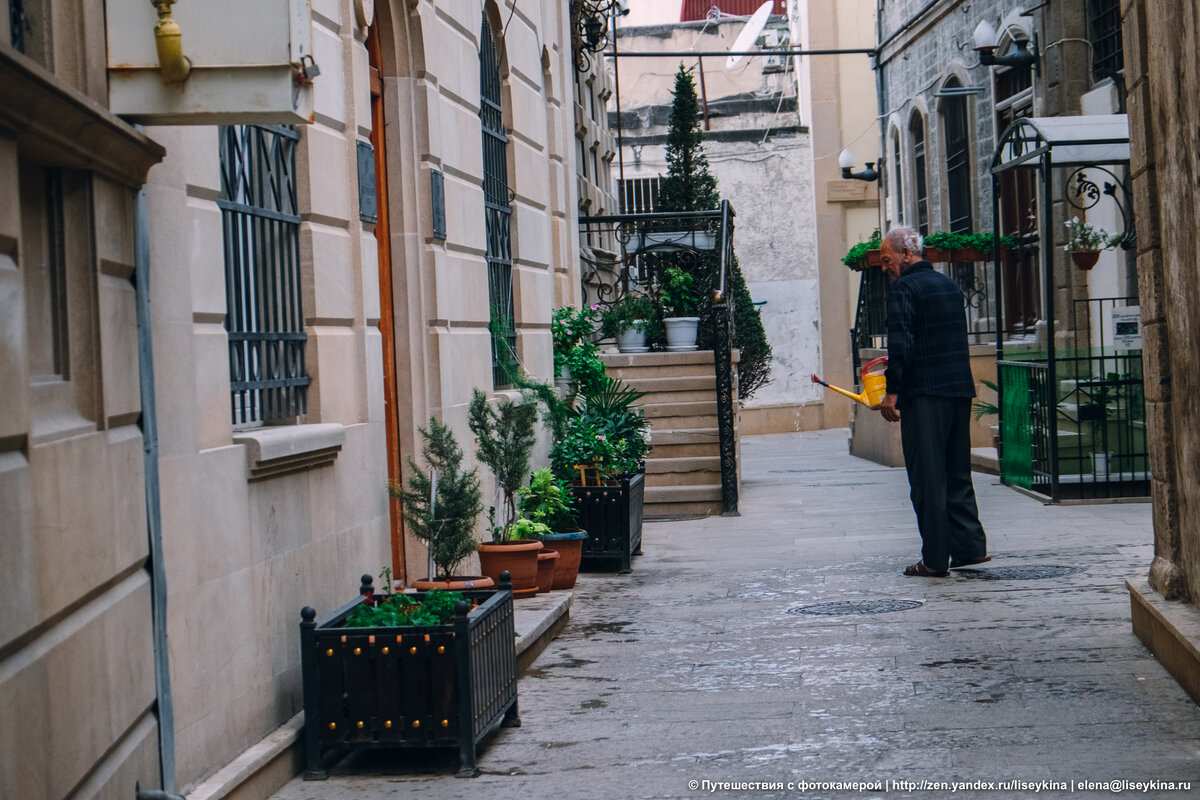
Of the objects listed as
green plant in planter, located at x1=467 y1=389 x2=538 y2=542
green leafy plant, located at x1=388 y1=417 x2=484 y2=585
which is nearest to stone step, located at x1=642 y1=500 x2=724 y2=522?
green plant in planter, located at x1=467 y1=389 x2=538 y2=542

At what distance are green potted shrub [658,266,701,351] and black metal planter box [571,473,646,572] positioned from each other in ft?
16.6

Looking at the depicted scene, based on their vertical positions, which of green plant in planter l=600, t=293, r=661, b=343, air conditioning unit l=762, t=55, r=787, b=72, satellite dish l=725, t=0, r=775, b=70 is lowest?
green plant in planter l=600, t=293, r=661, b=343

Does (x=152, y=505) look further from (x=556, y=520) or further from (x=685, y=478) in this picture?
(x=685, y=478)

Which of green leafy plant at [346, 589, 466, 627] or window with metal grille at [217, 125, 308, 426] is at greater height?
window with metal grille at [217, 125, 308, 426]

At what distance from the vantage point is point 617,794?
16.0 feet

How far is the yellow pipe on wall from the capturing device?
407 centimetres

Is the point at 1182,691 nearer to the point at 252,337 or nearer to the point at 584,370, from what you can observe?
the point at 252,337

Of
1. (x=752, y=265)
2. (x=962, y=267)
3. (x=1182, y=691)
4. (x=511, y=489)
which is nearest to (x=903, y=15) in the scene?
(x=962, y=267)

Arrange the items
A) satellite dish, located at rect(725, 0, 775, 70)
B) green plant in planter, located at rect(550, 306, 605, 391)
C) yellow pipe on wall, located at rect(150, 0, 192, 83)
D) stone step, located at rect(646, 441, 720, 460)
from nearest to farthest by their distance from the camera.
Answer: yellow pipe on wall, located at rect(150, 0, 192, 83) → green plant in planter, located at rect(550, 306, 605, 391) → stone step, located at rect(646, 441, 720, 460) → satellite dish, located at rect(725, 0, 775, 70)

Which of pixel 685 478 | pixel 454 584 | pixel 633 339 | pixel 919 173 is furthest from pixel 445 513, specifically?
pixel 919 173

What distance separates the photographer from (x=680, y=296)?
15.6 meters

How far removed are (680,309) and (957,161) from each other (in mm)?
7392

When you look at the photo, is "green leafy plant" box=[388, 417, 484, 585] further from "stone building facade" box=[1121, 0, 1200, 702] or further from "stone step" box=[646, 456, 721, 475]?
"stone step" box=[646, 456, 721, 475]

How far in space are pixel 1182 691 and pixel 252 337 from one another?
4019mm
